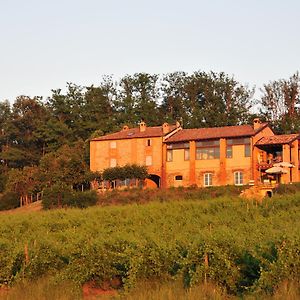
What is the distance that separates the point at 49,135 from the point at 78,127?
3207mm

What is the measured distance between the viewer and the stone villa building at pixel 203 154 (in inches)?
1658

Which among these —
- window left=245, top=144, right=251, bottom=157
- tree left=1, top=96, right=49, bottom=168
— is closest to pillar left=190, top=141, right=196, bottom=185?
window left=245, top=144, right=251, bottom=157

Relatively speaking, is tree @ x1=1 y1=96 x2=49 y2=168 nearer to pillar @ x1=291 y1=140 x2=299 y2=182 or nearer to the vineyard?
pillar @ x1=291 y1=140 x2=299 y2=182

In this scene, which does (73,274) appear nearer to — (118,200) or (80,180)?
(118,200)

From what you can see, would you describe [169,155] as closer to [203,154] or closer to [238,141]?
[203,154]

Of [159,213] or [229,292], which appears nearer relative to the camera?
[229,292]

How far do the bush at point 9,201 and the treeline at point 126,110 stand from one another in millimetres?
9630

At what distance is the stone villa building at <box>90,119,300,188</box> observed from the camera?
42.1 m

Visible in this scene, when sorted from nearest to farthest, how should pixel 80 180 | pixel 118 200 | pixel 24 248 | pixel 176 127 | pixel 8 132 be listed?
pixel 24 248, pixel 118 200, pixel 80 180, pixel 176 127, pixel 8 132

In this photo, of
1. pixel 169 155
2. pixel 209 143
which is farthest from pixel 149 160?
pixel 209 143

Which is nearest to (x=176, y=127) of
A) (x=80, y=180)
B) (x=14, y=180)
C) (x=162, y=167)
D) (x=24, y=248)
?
(x=162, y=167)

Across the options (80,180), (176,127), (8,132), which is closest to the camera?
(80,180)

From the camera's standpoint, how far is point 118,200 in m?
39.1

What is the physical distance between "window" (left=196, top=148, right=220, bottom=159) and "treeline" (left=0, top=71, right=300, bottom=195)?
1216 centimetres
